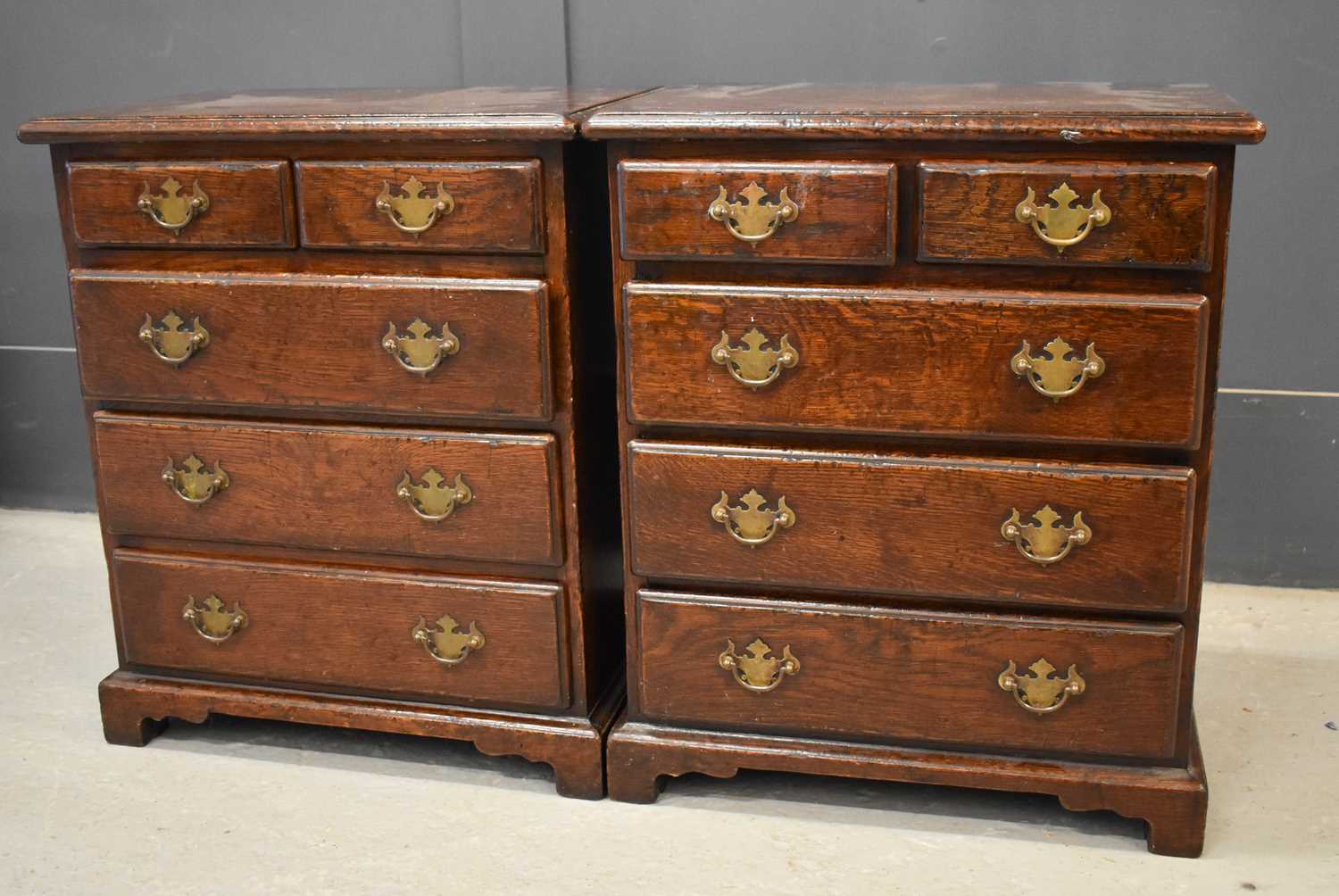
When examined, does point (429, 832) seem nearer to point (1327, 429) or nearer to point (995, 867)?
point (995, 867)

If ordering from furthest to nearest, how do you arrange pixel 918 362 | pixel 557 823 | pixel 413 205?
pixel 557 823 < pixel 413 205 < pixel 918 362

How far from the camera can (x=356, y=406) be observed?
209 centimetres

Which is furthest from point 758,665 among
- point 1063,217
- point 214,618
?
point 214,618

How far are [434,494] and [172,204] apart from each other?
56 cm

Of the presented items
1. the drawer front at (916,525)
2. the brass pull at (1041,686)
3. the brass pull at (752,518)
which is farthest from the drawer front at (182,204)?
the brass pull at (1041,686)

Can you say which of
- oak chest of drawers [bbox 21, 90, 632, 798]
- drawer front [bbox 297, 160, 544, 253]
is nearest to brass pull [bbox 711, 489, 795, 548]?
oak chest of drawers [bbox 21, 90, 632, 798]

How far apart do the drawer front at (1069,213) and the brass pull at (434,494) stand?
733mm

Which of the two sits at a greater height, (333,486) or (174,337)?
(174,337)

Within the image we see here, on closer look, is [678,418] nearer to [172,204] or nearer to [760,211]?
[760,211]

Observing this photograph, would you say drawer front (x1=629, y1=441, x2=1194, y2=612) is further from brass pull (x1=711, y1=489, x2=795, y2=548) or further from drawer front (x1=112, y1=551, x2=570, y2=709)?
drawer front (x1=112, y1=551, x2=570, y2=709)

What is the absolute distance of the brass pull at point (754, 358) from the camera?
191 cm

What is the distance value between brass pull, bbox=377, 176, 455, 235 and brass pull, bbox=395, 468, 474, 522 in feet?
1.15

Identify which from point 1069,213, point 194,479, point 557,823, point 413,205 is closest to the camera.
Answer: point 1069,213

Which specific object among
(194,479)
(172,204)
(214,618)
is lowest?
(214,618)
